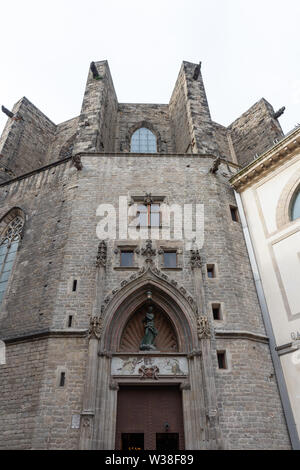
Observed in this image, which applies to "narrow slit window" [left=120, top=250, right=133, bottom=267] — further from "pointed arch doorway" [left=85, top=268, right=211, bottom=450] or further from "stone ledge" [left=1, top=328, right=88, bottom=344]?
"stone ledge" [left=1, top=328, right=88, bottom=344]

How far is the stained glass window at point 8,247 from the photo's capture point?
440 inches

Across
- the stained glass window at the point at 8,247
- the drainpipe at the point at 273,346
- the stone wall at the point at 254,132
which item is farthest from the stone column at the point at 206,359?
the stone wall at the point at 254,132

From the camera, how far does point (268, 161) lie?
11148 millimetres

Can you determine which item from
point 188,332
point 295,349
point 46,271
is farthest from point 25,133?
point 295,349

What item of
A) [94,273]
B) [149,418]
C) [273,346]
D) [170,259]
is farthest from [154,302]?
[273,346]

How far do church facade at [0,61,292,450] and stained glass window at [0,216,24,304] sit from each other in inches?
2.1

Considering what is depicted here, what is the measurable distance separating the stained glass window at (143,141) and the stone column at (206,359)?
836 cm

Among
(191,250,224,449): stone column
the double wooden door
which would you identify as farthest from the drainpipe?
the double wooden door

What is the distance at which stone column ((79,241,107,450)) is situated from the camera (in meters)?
7.21

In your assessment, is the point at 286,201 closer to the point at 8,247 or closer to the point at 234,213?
the point at 234,213

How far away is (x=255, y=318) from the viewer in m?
9.36

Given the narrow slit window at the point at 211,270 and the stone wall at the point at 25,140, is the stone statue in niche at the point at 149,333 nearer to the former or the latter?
the narrow slit window at the point at 211,270

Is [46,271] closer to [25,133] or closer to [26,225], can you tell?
[26,225]
